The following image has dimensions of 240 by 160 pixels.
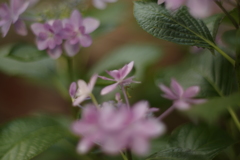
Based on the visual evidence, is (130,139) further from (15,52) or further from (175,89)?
(15,52)

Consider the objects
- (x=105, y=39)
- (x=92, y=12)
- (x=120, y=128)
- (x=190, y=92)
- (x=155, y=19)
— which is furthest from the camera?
(x=105, y=39)

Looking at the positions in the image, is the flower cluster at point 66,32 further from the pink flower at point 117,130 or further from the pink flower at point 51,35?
the pink flower at point 117,130

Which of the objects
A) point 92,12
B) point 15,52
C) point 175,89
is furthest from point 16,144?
point 92,12

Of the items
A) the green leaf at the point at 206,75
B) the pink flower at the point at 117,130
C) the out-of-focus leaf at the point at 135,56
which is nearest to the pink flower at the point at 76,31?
the green leaf at the point at 206,75

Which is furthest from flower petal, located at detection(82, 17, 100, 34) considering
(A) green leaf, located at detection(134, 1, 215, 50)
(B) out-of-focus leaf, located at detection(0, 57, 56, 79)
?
(B) out-of-focus leaf, located at detection(0, 57, 56, 79)

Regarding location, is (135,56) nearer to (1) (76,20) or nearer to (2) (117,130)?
(1) (76,20)
